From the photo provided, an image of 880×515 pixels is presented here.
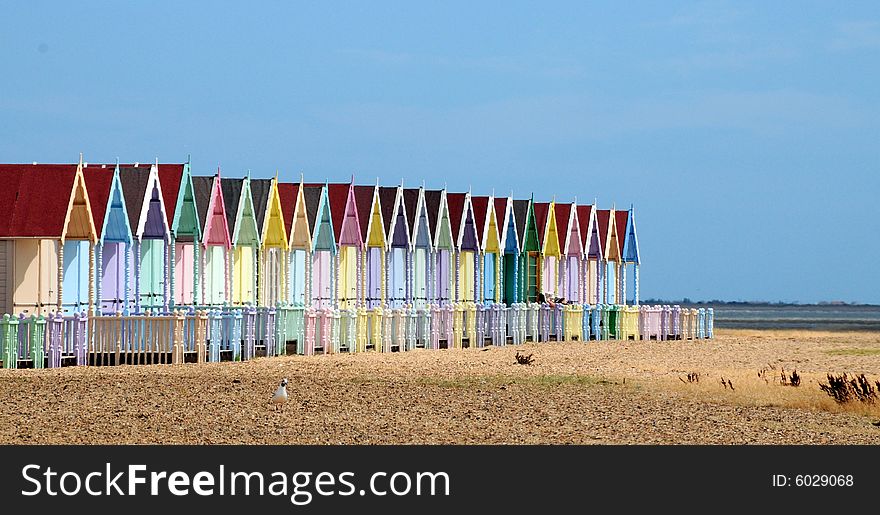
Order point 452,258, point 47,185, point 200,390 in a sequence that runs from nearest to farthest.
Result: point 200,390, point 47,185, point 452,258

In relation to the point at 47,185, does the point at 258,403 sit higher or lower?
lower

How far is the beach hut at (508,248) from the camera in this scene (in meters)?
44.2

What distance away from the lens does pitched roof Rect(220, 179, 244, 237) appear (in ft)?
116

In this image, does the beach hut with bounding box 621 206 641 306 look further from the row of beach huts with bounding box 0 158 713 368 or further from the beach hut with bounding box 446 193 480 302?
the beach hut with bounding box 446 193 480 302

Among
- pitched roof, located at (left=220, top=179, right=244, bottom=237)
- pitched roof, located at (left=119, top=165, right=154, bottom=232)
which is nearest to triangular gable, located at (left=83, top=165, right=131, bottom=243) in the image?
pitched roof, located at (left=119, top=165, right=154, bottom=232)

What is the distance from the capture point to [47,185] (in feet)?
99.7

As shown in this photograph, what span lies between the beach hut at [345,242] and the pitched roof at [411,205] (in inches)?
68.2

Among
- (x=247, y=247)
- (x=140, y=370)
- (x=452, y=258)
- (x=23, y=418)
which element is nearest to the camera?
(x=23, y=418)

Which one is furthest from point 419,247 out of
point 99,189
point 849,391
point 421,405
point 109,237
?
point 421,405

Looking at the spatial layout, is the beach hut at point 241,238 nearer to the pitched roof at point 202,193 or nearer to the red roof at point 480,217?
the pitched roof at point 202,193

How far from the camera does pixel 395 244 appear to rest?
132 ft
